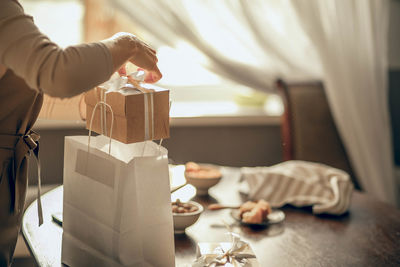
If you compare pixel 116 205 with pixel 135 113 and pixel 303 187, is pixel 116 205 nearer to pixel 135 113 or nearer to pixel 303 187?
pixel 135 113

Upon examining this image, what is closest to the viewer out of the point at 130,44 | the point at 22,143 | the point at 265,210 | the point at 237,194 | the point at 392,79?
the point at 130,44

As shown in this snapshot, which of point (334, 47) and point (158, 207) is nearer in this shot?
point (158, 207)

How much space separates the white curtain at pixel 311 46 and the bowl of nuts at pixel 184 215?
4.72 feet

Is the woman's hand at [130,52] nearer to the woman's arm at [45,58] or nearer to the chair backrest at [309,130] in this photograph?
the woman's arm at [45,58]

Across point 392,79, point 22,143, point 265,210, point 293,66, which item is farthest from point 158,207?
point 392,79

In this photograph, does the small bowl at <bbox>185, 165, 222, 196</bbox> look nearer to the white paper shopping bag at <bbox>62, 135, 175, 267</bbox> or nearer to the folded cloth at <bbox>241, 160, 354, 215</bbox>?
the folded cloth at <bbox>241, 160, 354, 215</bbox>

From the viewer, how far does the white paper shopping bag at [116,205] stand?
0.94 metres

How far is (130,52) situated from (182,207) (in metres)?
0.53

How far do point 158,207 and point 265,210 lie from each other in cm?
47

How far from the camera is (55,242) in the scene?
1.17 m

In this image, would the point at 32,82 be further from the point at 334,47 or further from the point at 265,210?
the point at 334,47

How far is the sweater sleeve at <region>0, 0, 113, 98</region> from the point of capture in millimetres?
798

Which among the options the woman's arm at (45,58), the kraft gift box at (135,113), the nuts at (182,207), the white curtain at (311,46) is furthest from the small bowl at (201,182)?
the white curtain at (311,46)

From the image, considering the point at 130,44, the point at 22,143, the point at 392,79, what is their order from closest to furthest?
the point at 130,44
the point at 22,143
the point at 392,79
